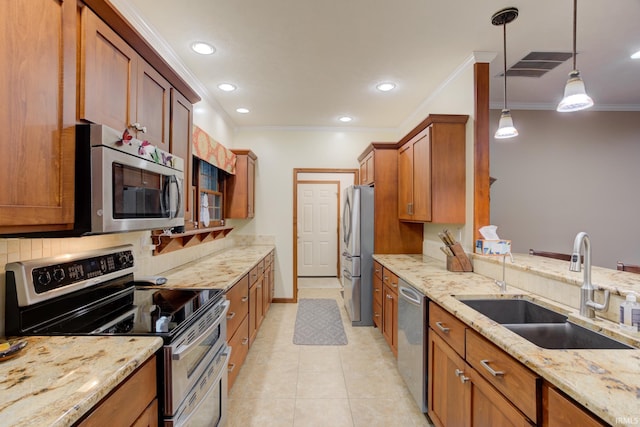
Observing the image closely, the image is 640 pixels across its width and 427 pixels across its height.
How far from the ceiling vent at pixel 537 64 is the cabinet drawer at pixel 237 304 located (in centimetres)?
314

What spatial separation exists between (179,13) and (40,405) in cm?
221

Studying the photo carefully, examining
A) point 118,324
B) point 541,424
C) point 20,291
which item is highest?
point 20,291

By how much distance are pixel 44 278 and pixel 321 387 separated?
198 centimetres

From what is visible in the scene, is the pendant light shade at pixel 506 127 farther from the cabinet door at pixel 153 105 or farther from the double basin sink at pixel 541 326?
the cabinet door at pixel 153 105

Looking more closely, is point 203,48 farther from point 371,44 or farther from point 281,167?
point 281,167

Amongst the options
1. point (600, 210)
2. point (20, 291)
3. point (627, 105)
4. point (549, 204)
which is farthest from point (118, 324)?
point (627, 105)

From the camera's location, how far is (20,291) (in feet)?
3.72

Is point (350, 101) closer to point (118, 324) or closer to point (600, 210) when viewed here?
point (118, 324)

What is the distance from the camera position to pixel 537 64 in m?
2.69

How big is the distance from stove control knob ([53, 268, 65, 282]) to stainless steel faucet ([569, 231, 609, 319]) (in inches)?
91.7

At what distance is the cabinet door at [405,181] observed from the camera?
316cm

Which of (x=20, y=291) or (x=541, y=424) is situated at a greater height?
(x=20, y=291)

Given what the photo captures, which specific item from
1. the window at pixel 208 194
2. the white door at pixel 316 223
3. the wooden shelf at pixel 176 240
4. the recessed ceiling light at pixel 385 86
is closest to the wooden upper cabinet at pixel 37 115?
the wooden shelf at pixel 176 240

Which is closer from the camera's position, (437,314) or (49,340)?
(49,340)
